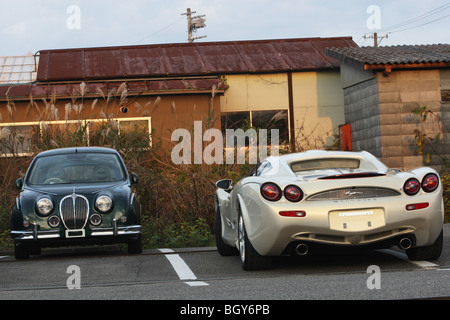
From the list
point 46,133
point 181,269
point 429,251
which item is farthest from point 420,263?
point 46,133

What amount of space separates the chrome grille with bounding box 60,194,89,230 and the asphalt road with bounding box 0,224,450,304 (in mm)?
475

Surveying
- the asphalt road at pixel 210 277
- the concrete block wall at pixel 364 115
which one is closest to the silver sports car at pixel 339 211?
the asphalt road at pixel 210 277

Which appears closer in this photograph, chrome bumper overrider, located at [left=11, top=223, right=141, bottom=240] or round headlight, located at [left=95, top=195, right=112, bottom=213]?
chrome bumper overrider, located at [left=11, top=223, right=141, bottom=240]

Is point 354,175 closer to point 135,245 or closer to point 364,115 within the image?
point 135,245

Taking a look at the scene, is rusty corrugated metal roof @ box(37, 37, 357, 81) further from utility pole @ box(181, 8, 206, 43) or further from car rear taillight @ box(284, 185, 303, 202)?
utility pole @ box(181, 8, 206, 43)

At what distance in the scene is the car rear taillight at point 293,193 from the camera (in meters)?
7.50

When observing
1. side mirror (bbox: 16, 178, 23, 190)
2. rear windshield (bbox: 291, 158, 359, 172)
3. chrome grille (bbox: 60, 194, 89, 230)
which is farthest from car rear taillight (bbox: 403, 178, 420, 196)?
side mirror (bbox: 16, 178, 23, 190)

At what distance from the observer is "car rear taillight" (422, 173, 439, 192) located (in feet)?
25.5

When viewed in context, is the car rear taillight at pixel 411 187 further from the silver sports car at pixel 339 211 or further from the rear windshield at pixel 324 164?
the rear windshield at pixel 324 164

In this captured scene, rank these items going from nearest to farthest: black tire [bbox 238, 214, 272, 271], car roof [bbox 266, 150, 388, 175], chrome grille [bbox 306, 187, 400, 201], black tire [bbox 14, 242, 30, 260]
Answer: chrome grille [bbox 306, 187, 400, 201]
black tire [bbox 238, 214, 272, 271]
car roof [bbox 266, 150, 388, 175]
black tire [bbox 14, 242, 30, 260]

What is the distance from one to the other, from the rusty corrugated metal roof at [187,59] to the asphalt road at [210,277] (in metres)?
13.4

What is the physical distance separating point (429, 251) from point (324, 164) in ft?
4.82

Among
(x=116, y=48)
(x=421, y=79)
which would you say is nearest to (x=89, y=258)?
(x=421, y=79)

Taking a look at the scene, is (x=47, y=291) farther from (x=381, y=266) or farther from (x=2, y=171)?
(x=2, y=171)
